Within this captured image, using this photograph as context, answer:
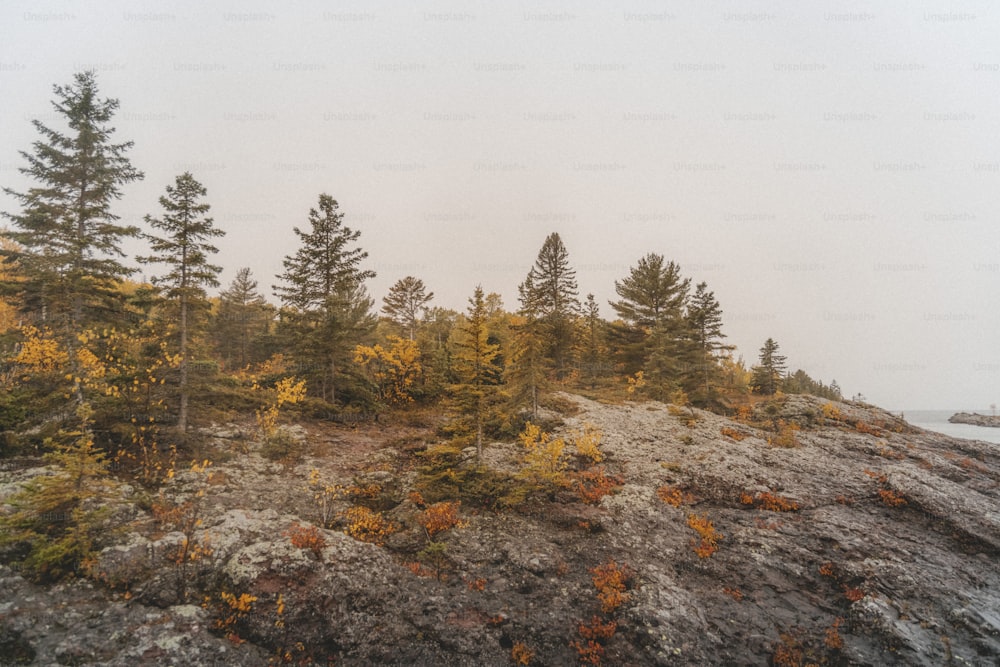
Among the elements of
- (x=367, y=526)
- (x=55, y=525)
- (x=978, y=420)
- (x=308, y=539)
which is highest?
(x=55, y=525)

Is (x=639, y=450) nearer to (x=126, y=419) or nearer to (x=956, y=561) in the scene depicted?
(x=956, y=561)

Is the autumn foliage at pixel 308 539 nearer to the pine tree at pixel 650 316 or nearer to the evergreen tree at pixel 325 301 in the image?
the evergreen tree at pixel 325 301

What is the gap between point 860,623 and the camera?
8.38 metres

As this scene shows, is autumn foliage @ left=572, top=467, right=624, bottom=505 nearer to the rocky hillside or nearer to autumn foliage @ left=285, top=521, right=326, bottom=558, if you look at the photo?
the rocky hillside

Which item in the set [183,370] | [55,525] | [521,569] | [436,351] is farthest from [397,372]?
[521,569]

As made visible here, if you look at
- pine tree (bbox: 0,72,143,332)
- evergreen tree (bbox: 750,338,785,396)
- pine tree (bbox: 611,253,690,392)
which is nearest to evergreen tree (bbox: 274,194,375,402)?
pine tree (bbox: 0,72,143,332)

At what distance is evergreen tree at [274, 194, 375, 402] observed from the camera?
788 inches

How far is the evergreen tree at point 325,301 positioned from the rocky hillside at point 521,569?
577cm

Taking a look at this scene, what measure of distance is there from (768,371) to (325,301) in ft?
157

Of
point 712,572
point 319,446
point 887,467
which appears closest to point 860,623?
point 712,572

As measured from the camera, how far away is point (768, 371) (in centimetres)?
4188

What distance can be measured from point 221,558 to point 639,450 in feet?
54.0

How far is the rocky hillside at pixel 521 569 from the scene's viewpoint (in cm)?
741

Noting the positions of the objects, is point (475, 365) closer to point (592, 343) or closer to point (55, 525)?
point (55, 525)
